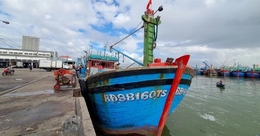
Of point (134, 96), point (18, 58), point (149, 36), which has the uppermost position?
point (18, 58)

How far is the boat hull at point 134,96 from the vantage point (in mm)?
4285

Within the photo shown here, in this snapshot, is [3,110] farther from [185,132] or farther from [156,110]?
[185,132]

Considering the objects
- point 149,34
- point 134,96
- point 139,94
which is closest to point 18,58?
point 149,34

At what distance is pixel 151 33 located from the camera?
5.84 meters

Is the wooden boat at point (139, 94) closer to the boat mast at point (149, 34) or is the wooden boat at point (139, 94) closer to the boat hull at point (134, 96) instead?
the boat hull at point (134, 96)

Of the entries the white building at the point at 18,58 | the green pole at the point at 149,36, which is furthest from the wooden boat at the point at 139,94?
the white building at the point at 18,58

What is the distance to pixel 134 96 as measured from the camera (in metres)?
4.32

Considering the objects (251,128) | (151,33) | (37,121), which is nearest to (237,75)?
(251,128)

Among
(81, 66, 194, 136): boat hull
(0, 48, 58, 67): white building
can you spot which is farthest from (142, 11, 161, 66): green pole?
(0, 48, 58, 67): white building

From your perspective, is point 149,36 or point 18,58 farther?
point 18,58

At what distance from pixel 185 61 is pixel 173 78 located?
65cm

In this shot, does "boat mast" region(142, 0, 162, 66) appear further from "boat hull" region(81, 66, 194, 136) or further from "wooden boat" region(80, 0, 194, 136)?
"boat hull" region(81, 66, 194, 136)

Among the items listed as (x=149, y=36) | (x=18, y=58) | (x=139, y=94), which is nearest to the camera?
(x=139, y=94)

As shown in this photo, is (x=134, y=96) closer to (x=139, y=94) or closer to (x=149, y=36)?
(x=139, y=94)
